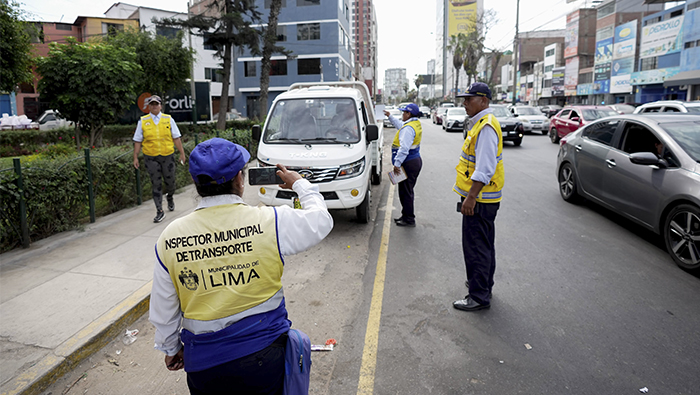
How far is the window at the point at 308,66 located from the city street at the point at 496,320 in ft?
161

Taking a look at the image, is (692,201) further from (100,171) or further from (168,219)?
(100,171)

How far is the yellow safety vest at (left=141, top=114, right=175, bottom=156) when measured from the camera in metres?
7.15

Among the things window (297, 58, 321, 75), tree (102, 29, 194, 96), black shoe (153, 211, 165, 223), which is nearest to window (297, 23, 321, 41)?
window (297, 58, 321, 75)

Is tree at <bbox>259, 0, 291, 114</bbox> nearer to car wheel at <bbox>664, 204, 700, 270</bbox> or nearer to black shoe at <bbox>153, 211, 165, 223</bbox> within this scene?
black shoe at <bbox>153, 211, 165, 223</bbox>

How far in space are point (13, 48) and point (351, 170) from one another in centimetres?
983

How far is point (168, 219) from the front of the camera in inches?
302

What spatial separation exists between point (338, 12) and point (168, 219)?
5120 cm

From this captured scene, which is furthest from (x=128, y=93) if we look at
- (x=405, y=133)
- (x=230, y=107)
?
(x=230, y=107)

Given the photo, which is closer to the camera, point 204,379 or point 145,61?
point 204,379

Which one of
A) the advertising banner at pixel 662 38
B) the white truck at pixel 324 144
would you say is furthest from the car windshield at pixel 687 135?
the advertising banner at pixel 662 38

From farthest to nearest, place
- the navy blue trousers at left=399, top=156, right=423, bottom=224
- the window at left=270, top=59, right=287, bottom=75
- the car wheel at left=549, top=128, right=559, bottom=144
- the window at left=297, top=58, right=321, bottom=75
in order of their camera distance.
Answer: the window at left=297, top=58, right=321, bottom=75 → the window at left=270, top=59, right=287, bottom=75 → the car wheel at left=549, top=128, right=559, bottom=144 → the navy blue trousers at left=399, top=156, right=423, bottom=224

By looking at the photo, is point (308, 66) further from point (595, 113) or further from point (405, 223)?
point (405, 223)

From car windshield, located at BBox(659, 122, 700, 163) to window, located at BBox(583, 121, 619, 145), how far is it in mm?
989

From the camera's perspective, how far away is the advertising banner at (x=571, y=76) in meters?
55.6
